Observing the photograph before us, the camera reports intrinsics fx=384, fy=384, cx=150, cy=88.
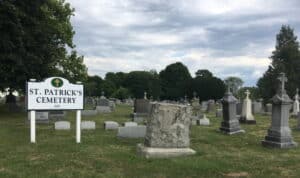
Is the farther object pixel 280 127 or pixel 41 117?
pixel 41 117

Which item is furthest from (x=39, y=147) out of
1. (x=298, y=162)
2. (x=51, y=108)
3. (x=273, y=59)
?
(x=273, y=59)

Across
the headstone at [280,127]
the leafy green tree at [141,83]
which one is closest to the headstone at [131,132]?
the headstone at [280,127]

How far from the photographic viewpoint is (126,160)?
9.19m

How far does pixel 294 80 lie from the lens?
4712 centimetres

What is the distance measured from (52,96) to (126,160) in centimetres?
424

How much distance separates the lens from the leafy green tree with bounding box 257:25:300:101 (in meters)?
47.1

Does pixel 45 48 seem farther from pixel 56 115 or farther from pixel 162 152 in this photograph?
pixel 162 152

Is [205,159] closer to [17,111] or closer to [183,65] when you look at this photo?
[17,111]

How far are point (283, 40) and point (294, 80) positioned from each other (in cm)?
921

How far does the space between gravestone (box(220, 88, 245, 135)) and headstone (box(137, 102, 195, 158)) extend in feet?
20.8

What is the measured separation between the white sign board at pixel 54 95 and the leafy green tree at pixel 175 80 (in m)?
77.0

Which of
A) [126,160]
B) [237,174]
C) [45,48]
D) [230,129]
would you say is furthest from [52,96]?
[45,48]

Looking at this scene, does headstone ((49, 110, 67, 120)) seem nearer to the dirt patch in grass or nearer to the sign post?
the sign post

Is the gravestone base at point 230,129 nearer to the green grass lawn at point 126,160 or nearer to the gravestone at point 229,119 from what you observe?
the gravestone at point 229,119
